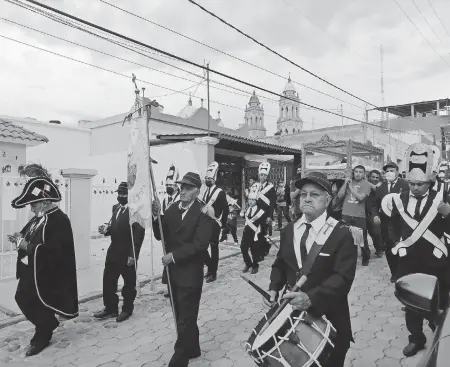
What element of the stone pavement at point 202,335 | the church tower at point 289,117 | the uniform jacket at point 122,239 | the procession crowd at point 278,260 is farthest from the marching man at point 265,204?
the church tower at point 289,117

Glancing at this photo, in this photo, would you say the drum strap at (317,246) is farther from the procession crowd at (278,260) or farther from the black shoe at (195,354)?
the black shoe at (195,354)

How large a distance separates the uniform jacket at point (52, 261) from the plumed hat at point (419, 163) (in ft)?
12.2

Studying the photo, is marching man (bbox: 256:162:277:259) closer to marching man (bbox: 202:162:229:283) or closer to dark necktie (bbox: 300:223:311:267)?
marching man (bbox: 202:162:229:283)

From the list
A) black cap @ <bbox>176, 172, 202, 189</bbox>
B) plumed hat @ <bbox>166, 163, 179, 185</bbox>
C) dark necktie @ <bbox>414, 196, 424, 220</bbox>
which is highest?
plumed hat @ <bbox>166, 163, 179, 185</bbox>

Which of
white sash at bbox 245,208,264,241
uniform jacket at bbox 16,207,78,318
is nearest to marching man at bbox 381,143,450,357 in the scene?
white sash at bbox 245,208,264,241

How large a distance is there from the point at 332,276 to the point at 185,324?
163 centimetres

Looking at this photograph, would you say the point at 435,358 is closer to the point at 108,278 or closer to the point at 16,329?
the point at 108,278

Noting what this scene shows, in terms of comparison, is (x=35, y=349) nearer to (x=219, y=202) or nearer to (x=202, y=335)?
(x=202, y=335)

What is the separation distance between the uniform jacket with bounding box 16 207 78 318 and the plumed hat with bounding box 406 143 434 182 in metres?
3.71

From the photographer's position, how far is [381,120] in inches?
1227

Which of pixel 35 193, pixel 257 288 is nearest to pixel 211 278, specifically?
pixel 35 193

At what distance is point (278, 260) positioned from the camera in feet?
9.20

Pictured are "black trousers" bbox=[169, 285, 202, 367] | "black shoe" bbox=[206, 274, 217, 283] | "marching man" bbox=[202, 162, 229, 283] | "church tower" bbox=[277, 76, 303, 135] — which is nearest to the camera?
"black trousers" bbox=[169, 285, 202, 367]

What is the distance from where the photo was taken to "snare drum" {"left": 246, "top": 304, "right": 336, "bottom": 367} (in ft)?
7.27
